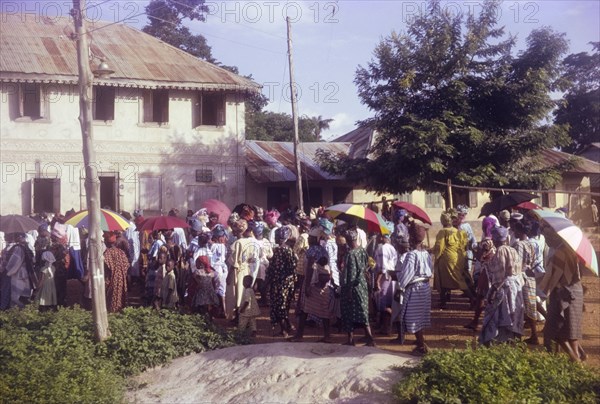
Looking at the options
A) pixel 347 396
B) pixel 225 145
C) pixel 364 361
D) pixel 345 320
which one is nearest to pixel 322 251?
pixel 345 320

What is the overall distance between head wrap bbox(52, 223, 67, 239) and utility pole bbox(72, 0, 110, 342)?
453 centimetres

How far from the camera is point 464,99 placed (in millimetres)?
20234

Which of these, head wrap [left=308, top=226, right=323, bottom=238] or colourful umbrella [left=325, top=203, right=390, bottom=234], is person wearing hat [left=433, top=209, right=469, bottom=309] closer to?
colourful umbrella [left=325, top=203, right=390, bottom=234]

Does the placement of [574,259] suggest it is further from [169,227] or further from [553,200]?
[553,200]

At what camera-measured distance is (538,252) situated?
1027 centimetres

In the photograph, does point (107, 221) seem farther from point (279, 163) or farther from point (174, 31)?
point (174, 31)

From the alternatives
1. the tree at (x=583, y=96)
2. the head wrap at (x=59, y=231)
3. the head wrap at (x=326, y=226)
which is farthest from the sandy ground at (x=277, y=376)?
the tree at (x=583, y=96)

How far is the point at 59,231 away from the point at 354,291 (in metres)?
7.25

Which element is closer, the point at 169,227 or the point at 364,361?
the point at 364,361

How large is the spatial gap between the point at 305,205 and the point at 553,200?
33.7ft

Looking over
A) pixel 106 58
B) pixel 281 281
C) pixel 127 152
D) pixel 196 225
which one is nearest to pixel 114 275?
pixel 196 225

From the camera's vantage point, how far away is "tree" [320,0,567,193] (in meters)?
20.1

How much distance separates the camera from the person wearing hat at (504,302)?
8133mm

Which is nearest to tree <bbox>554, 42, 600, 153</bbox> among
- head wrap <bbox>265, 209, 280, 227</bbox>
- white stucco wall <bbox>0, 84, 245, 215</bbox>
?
white stucco wall <bbox>0, 84, 245, 215</bbox>
